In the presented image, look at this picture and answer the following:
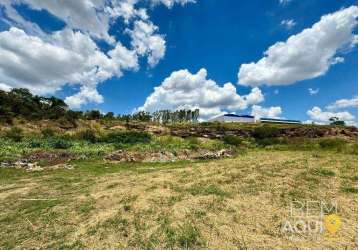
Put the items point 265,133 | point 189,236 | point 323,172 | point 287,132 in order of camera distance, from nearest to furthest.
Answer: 1. point 189,236
2. point 323,172
3. point 265,133
4. point 287,132

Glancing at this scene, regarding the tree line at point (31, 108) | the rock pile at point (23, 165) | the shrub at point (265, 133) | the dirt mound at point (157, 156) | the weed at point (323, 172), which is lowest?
the rock pile at point (23, 165)

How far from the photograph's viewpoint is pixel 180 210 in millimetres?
5539

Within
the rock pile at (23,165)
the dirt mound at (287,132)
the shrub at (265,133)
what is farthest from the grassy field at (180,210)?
the dirt mound at (287,132)

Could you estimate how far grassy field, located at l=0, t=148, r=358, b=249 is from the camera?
13.9ft

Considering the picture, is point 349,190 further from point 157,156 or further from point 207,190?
point 157,156

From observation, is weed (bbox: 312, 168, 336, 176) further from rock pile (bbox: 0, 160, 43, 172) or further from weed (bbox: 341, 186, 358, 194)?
rock pile (bbox: 0, 160, 43, 172)

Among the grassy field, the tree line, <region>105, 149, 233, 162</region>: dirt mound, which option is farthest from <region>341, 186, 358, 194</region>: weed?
the tree line

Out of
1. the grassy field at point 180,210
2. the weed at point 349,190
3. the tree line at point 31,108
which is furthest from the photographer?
the tree line at point 31,108

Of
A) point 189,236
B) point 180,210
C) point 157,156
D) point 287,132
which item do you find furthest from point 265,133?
point 189,236

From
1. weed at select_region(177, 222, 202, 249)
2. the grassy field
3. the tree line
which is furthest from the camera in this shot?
the tree line

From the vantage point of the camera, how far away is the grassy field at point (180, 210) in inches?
167

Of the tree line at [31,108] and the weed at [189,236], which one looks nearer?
the weed at [189,236]

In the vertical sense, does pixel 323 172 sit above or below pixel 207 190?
above

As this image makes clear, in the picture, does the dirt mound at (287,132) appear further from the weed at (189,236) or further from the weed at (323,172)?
the weed at (189,236)
